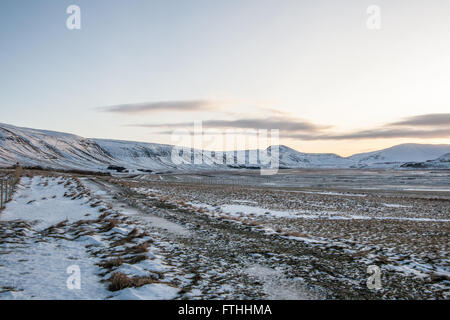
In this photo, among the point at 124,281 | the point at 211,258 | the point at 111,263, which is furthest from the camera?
the point at 211,258

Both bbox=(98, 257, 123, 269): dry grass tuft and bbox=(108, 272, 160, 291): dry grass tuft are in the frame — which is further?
bbox=(98, 257, 123, 269): dry grass tuft

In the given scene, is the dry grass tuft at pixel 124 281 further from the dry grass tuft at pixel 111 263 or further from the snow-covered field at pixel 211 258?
the dry grass tuft at pixel 111 263

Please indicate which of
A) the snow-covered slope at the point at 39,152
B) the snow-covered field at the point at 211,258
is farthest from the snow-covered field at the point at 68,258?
the snow-covered slope at the point at 39,152

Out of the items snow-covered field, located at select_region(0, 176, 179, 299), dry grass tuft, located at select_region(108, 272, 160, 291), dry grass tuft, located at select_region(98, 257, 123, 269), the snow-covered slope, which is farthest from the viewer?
the snow-covered slope

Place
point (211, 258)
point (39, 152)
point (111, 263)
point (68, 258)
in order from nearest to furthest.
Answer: point (111, 263) → point (68, 258) → point (211, 258) → point (39, 152)

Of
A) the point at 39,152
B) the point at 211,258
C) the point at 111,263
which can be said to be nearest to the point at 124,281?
the point at 111,263

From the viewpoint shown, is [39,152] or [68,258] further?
[39,152]

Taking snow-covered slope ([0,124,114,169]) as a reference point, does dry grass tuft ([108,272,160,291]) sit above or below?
below

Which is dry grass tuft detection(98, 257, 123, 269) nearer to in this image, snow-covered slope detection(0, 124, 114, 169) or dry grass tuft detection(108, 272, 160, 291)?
dry grass tuft detection(108, 272, 160, 291)

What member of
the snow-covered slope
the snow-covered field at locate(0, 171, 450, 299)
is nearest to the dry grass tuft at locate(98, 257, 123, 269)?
the snow-covered field at locate(0, 171, 450, 299)

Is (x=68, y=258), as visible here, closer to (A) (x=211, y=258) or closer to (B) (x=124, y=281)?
(B) (x=124, y=281)

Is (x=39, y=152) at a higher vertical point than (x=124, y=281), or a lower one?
higher

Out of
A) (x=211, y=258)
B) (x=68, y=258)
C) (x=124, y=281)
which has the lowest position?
(x=211, y=258)
